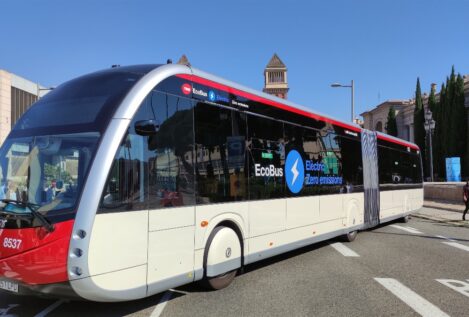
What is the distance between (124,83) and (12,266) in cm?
238

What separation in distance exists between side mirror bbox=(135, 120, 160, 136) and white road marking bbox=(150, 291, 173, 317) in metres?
2.23

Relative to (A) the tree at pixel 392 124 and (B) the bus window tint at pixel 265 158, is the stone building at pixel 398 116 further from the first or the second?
(B) the bus window tint at pixel 265 158

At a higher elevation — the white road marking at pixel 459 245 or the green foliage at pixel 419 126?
the green foliage at pixel 419 126

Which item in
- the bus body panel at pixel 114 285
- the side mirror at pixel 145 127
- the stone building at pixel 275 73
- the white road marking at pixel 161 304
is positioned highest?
the stone building at pixel 275 73

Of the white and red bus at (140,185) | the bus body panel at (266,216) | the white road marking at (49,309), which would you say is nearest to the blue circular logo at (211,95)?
the white and red bus at (140,185)

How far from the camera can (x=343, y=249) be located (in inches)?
436

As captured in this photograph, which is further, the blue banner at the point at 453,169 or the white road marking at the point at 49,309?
the blue banner at the point at 453,169

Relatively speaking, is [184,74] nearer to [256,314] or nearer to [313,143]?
[256,314]

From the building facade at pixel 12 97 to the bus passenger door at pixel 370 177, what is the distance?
169 ft

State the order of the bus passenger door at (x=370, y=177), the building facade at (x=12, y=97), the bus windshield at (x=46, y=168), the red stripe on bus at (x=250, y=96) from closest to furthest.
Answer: the bus windshield at (x=46, y=168) < the red stripe on bus at (x=250, y=96) < the bus passenger door at (x=370, y=177) < the building facade at (x=12, y=97)

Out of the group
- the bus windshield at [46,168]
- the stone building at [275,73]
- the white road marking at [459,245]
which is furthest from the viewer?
the stone building at [275,73]

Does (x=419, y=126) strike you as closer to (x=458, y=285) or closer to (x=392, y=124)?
(x=392, y=124)

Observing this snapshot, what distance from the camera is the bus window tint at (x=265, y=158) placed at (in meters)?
7.60

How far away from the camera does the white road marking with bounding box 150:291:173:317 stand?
225 inches
